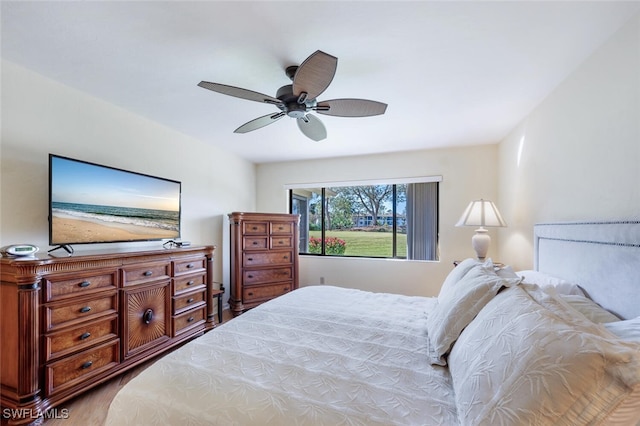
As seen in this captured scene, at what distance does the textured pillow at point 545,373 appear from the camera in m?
0.67

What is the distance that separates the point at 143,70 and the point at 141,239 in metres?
1.51

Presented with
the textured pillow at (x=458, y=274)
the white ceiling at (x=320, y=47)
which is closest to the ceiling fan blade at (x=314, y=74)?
the white ceiling at (x=320, y=47)

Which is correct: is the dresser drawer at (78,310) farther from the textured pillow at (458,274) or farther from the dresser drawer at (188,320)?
the textured pillow at (458,274)

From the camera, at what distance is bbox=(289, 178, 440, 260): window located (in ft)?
13.3

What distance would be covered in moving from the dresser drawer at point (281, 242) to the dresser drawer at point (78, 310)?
Answer: 2.07m

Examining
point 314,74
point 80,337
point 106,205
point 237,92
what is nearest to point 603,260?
point 314,74

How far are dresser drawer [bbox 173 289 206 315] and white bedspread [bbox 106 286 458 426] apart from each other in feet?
4.05

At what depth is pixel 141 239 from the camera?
8.61ft

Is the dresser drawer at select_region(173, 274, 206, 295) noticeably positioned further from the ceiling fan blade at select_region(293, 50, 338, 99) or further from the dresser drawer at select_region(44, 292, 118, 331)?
the ceiling fan blade at select_region(293, 50, 338, 99)

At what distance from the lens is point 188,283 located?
8.96 ft

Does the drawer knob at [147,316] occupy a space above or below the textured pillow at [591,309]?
below

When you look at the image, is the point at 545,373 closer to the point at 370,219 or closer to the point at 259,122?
the point at 259,122

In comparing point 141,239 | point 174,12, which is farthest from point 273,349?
point 141,239

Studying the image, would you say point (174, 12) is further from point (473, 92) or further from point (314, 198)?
point (314, 198)
